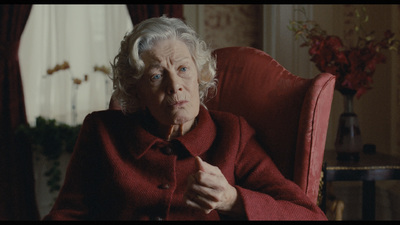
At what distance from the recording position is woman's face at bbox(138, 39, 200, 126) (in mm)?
1338

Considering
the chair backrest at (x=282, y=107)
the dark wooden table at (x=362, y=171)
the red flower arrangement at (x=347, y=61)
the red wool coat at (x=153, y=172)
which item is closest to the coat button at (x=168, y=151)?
the red wool coat at (x=153, y=172)

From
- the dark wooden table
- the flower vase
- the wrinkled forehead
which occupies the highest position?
the wrinkled forehead

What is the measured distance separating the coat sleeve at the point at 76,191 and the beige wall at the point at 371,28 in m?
2.11

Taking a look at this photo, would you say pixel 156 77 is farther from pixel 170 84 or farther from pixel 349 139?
pixel 349 139

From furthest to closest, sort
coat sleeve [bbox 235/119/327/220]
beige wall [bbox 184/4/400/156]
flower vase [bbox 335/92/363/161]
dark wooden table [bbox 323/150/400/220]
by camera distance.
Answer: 1. beige wall [bbox 184/4/400/156]
2. flower vase [bbox 335/92/363/161]
3. dark wooden table [bbox 323/150/400/220]
4. coat sleeve [bbox 235/119/327/220]

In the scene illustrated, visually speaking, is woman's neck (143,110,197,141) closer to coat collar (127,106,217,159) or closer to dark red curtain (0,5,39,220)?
coat collar (127,106,217,159)

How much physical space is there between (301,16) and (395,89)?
34.5 inches

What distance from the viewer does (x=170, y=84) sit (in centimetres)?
134

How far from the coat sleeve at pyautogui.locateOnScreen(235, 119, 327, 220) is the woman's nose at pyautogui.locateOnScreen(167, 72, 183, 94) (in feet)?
0.95

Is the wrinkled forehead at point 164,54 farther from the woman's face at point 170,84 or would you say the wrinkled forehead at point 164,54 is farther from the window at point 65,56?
the window at point 65,56

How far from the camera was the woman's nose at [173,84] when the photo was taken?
52.4 inches

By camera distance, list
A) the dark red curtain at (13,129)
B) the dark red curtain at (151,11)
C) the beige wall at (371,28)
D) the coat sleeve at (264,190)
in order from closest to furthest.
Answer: the coat sleeve at (264,190) < the beige wall at (371,28) < the dark red curtain at (13,129) < the dark red curtain at (151,11)

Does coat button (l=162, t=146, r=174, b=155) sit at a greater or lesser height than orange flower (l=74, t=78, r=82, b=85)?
lesser

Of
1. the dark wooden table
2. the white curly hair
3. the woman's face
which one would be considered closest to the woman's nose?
the woman's face
